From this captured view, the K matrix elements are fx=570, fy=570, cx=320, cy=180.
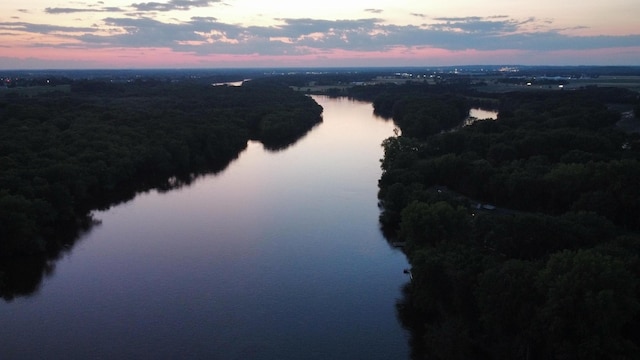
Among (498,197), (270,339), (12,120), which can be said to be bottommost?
(270,339)

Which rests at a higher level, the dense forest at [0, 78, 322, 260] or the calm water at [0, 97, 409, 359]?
the dense forest at [0, 78, 322, 260]

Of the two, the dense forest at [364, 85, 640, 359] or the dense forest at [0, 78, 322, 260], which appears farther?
the dense forest at [0, 78, 322, 260]

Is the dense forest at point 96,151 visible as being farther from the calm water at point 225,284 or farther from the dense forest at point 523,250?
the dense forest at point 523,250

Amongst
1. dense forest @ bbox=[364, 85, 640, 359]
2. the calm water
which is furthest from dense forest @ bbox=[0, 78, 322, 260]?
dense forest @ bbox=[364, 85, 640, 359]

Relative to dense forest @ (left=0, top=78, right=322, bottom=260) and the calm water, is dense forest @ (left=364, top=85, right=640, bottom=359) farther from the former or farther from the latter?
dense forest @ (left=0, top=78, right=322, bottom=260)

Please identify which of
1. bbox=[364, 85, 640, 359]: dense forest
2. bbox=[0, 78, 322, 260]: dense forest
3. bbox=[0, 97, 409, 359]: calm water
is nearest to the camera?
bbox=[364, 85, 640, 359]: dense forest

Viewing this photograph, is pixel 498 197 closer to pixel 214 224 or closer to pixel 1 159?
pixel 214 224

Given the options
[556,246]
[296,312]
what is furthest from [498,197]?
[296,312]
